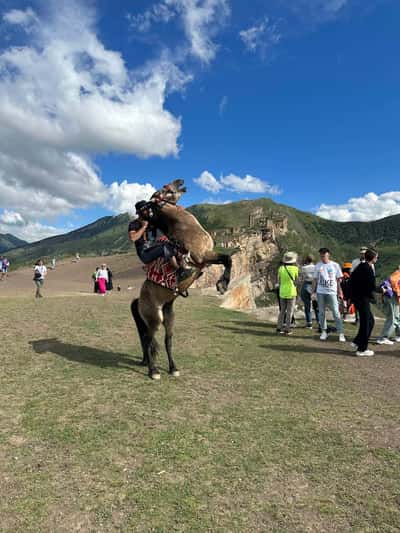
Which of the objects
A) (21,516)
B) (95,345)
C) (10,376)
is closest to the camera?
(21,516)

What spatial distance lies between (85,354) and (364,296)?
6.37 metres

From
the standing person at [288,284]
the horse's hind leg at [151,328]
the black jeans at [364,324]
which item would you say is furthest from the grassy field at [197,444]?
the standing person at [288,284]

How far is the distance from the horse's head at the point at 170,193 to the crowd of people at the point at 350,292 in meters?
4.82

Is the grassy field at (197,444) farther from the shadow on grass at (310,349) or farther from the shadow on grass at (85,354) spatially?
the shadow on grass at (310,349)

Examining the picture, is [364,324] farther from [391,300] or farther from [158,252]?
[158,252]

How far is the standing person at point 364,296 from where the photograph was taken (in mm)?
7703

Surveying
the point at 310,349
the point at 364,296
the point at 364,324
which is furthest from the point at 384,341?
the point at 310,349

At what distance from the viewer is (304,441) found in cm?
377

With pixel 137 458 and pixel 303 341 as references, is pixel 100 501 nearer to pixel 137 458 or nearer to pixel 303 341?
pixel 137 458

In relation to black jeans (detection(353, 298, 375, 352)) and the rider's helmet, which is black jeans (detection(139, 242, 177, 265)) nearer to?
the rider's helmet

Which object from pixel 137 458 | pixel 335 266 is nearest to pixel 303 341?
pixel 335 266

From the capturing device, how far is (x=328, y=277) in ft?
30.5

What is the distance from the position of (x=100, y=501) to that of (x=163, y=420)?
144 cm

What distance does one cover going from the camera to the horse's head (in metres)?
5.49
